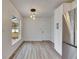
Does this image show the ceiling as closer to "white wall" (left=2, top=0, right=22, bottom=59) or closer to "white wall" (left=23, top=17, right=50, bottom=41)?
"white wall" (left=2, top=0, right=22, bottom=59)

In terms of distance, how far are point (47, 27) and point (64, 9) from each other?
7079mm

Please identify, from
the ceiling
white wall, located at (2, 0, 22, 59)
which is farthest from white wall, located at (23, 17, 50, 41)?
white wall, located at (2, 0, 22, 59)

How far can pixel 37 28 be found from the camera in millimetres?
12352

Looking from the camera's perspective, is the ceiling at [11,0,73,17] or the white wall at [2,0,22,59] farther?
the ceiling at [11,0,73,17]

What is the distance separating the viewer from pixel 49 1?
21.5 ft

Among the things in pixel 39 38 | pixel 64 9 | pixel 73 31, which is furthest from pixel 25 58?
pixel 39 38

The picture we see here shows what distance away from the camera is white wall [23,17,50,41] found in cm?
1231

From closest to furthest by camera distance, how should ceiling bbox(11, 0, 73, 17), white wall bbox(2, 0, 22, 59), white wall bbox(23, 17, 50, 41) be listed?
white wall bbox(2, 0, 22, 59) < ceiling bbox(11, 0, 73, 17) < white wall bbox(23, 17, 50, 41)

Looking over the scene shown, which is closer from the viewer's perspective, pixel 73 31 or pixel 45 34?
pixel 73 31

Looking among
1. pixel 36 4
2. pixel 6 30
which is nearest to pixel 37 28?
pixel 36 4

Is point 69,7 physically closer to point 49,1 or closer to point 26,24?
point 49,1

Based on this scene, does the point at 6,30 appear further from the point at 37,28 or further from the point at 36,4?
the point at 37,28

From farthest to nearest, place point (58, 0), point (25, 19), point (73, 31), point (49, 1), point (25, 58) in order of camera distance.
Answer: point (25, 19) < point (49, 1) < point (58, 0) < point (25, 58) < point (73, 31)

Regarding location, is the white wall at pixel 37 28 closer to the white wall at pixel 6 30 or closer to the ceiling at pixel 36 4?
the ceiling at pixel 36 4
